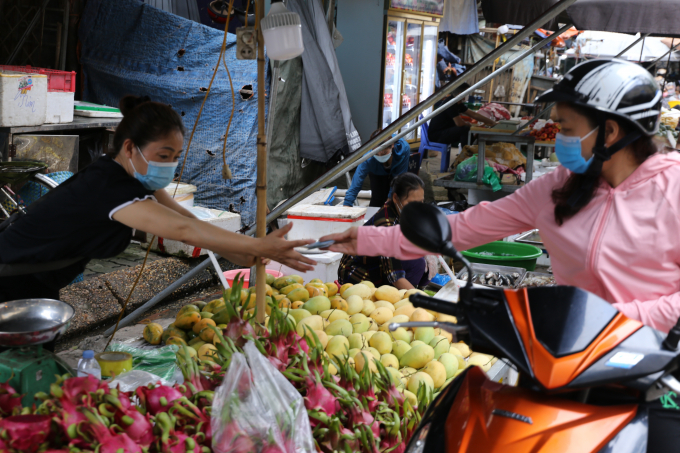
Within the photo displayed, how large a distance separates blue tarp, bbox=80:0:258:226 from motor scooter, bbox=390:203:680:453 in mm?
5695

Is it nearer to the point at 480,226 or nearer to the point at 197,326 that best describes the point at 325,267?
the point at 197,326

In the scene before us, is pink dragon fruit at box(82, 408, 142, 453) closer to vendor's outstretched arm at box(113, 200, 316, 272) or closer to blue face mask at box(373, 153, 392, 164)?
vendor's outstretched arm at box(113, 200, 316, 272)

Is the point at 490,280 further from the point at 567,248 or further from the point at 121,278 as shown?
the point at 121,278

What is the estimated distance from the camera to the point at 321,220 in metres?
5.30

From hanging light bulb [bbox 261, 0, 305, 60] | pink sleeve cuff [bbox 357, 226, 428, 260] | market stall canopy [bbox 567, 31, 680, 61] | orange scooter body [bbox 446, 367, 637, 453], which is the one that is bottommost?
orange scooter body [bbox 446, 367, 637, 453]

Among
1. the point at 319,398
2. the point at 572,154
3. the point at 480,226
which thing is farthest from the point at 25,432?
the point at 572,154

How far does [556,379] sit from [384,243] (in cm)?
98

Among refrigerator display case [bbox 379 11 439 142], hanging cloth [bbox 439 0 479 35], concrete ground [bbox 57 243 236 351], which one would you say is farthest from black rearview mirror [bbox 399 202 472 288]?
hanging cloth [bbox 439 0 479 35]

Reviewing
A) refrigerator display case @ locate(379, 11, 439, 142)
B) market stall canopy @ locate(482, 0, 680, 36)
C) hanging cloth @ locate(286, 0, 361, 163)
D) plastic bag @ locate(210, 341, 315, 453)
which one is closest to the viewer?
plastic bag @ locate(210, 341, 315, 453)

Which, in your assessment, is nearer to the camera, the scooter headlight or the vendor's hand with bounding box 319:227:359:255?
the scooter headlight

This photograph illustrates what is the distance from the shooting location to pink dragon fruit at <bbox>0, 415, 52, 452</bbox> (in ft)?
4.31

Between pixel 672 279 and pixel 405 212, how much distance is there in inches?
31.5

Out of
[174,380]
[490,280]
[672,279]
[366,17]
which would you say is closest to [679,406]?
[672,279]

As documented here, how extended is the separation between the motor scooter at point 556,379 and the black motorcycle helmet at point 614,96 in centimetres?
61
